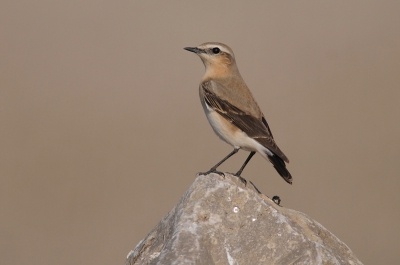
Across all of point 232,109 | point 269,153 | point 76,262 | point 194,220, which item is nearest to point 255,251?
point 194,220

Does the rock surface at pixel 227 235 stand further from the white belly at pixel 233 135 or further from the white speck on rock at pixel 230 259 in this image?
the white belly at pixel 233 135

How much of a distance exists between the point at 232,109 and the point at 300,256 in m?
3.46

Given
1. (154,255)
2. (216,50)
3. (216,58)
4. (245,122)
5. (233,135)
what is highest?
(216,50)

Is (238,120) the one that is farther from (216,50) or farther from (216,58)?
(216,50)

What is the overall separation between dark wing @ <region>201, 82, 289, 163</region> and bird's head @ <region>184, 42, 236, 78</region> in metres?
1.03

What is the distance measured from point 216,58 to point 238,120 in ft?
5.91

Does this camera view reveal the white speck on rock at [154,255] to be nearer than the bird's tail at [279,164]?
Yes

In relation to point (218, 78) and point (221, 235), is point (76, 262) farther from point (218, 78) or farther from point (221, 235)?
point (221, 235)

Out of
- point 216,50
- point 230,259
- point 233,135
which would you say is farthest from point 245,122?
point 230,259

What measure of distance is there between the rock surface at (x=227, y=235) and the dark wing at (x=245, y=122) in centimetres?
204

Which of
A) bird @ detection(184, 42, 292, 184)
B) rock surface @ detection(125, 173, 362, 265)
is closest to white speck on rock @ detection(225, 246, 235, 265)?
rock surface @ detection(125, 173, 362, 265)

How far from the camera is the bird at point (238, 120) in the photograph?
317 inches

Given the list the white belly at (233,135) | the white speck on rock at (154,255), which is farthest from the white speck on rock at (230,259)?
the white belly at (233,135)

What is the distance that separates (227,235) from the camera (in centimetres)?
554
